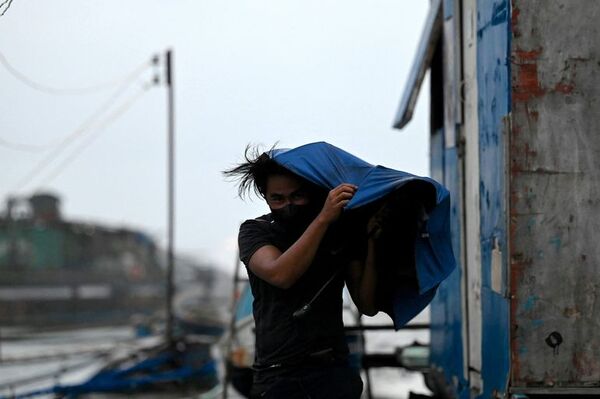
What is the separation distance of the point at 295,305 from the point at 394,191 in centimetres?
55

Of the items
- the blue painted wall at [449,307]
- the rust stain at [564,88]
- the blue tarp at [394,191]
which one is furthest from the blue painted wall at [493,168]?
the blue painted wall at [449,307]

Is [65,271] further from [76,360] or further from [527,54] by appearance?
[527,54]

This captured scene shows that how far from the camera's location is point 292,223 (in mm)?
3893

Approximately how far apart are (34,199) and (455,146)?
2498 inches

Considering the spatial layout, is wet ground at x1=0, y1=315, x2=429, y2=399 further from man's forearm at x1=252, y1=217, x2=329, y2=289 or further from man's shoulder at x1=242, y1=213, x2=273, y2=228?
man's forearm at x1=252, y1=217, x2=329, y2=289

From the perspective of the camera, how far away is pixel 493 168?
493cm

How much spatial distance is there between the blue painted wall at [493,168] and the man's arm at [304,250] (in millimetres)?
1044

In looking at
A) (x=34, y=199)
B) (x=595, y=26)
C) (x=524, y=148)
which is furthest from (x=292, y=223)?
(x=34, y=199)

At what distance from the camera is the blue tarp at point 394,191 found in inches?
152

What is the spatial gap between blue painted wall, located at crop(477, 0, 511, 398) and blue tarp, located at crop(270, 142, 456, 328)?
0.58 meters

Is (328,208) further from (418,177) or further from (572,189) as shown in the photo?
(572,189)

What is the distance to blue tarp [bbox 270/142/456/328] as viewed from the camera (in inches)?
152

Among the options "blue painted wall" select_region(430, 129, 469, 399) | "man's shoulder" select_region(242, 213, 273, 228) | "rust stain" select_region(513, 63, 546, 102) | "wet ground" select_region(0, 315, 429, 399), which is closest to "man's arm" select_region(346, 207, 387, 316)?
"man's shoulder" select_region(242, 213, 273, 228)

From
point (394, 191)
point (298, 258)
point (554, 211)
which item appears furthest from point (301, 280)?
point (554, 211)
